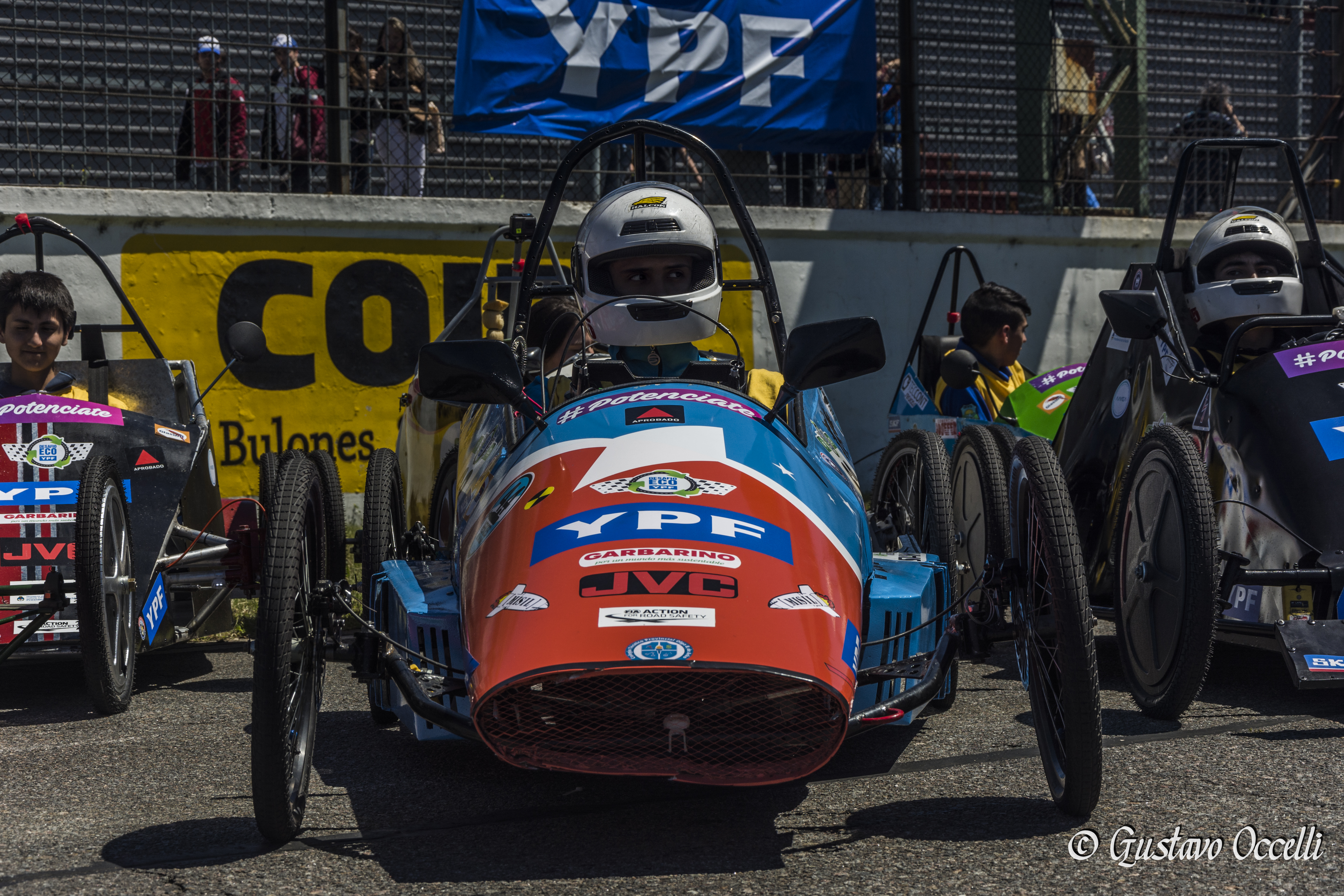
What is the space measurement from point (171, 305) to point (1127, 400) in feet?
18.1

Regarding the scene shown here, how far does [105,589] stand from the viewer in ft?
14.3

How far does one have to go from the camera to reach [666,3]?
8.88 metres

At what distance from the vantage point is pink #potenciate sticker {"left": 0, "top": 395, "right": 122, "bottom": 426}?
4973 millimetres

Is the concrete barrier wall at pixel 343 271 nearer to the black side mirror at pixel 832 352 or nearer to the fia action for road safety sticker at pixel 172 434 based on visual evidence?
the fia action for road safety sticker at pixel 172 434

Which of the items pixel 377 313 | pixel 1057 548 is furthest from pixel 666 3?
pixel 1057 548

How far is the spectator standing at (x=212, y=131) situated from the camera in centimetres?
822

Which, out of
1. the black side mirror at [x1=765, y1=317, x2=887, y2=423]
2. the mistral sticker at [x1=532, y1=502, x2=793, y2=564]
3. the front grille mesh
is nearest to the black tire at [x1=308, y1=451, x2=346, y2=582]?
the mistral sticker at [x1=532, y1=502, x2=793, y2=564]

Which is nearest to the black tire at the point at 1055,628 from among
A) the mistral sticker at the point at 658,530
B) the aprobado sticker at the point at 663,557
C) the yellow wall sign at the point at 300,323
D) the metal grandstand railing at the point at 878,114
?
the mistral sticker at the point at 658,530

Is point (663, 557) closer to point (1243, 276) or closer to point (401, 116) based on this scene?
point (1243, 276)

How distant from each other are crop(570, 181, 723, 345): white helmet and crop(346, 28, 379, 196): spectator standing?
4235 millimetres

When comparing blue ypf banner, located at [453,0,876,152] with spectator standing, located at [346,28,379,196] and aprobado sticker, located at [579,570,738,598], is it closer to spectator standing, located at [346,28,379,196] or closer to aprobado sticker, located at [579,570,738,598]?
spectator standing, located at [346,28,379,196]

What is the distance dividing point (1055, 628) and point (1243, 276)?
9.07 feet

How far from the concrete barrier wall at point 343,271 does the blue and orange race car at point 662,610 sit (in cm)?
463

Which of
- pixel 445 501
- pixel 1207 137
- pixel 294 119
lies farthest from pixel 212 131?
pixel 1207 137
